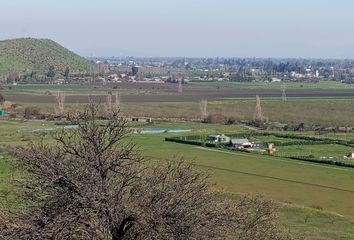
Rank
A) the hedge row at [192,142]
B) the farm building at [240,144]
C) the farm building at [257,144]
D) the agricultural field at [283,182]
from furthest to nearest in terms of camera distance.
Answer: the hedge row at [192,142], the farm building at [257,144], the farm building at [240,144], the agricultural field at [283,182]

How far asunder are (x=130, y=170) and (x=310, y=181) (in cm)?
2680

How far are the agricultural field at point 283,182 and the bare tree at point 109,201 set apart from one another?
15.2 feet

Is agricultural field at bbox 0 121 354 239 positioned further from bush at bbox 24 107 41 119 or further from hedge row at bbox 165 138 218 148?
bush at bbox 24 107 41 119

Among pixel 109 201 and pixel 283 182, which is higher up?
pixel 109 201

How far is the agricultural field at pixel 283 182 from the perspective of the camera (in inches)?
1057

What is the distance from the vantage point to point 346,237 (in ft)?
80.7

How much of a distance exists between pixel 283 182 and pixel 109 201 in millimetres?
27549

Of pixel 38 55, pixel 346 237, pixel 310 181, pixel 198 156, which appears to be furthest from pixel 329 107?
pixel 38 55

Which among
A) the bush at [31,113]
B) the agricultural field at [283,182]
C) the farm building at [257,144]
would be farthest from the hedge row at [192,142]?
the bush at [31,113]

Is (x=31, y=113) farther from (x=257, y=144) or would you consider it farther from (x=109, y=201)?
(x=109, y=201)

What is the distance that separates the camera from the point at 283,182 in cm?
3981

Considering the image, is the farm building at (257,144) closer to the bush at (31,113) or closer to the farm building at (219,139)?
the farm building at (219,139)

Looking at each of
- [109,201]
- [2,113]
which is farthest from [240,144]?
[109,201]

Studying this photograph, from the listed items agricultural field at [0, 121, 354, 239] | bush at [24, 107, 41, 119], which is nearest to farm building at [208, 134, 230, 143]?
agricultural field at [0, 121, 354, 239]
